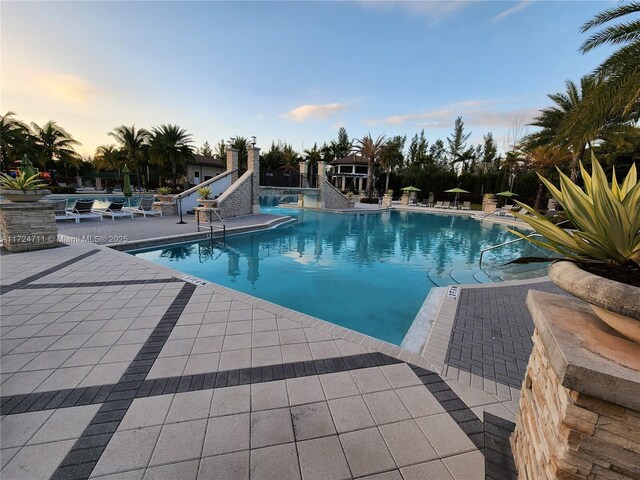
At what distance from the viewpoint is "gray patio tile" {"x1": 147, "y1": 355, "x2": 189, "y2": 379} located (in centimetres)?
301

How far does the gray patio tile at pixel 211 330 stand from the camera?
3.81 metres

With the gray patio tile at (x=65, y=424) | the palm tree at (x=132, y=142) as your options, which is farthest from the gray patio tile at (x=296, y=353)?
the palm tree at (x=132, y=142)

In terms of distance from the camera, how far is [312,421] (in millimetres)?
2461

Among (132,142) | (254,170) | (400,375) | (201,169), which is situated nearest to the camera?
(400,375)

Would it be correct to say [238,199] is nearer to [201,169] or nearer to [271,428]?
[271,428]

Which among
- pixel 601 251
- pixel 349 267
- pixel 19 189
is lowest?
pixel 349 267

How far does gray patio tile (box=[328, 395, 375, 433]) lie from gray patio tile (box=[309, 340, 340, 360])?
71 cm

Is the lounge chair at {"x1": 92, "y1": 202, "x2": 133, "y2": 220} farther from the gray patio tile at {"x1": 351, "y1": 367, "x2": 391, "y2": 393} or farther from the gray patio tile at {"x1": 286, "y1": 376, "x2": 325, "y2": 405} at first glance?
the gray patio tile at {"x1": 351, "y1": 367, "x2": 391, "y2": 393}

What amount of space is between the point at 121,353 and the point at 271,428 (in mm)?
2182

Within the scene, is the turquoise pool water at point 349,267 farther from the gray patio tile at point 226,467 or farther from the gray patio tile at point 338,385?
the gray patio tile at point 226,467

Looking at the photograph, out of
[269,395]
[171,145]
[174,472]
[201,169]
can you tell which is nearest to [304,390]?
[269,395]

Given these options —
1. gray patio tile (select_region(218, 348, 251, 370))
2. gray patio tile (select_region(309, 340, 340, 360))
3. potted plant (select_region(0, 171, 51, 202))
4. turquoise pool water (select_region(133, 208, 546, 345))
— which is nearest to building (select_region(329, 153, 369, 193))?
turquoise pool water (select_region(133, 208, 546, 345))

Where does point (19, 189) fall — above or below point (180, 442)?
above

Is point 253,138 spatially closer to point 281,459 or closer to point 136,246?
point 136,246
